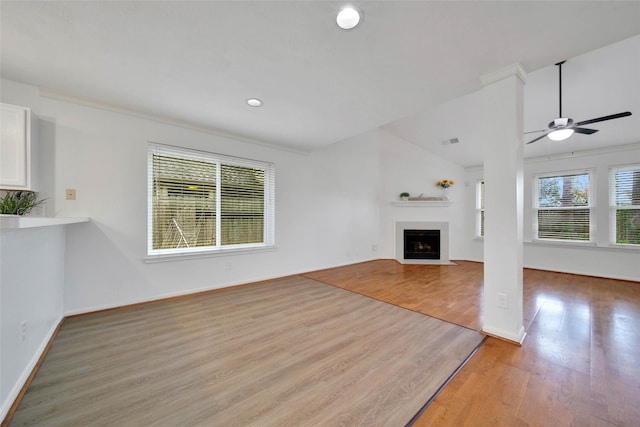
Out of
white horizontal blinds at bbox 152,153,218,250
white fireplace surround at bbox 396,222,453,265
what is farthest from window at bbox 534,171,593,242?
white horizontal blinds at bbox 152,153,218,250

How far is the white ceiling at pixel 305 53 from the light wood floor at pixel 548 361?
8.06 feet

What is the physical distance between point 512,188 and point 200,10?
2.77 meters

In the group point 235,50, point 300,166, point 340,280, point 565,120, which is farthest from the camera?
point 300,166

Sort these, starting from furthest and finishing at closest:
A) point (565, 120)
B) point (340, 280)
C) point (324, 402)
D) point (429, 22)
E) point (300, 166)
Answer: point (300, 166) < point (340, 280) < point (565, 120) < point (429, 22) < point (324, 402)

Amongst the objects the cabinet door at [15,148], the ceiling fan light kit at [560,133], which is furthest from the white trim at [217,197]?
the ceiling fan light kit at [560,133]

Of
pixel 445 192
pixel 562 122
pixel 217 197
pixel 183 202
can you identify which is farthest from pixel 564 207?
pixel 183 202

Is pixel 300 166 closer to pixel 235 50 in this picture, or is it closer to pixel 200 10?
pixel 235 50

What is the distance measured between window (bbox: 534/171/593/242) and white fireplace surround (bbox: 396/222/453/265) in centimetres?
180

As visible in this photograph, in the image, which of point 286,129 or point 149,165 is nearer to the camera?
point 149,165

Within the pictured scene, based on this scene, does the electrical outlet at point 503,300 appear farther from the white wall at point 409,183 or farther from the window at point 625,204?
the window at point 625,204

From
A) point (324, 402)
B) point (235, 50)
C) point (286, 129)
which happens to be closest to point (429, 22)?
point (235, 50)

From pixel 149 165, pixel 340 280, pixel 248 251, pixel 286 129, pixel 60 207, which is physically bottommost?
pixel 340 280

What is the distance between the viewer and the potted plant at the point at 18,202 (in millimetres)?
2004

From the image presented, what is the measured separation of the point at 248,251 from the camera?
3.92 m
